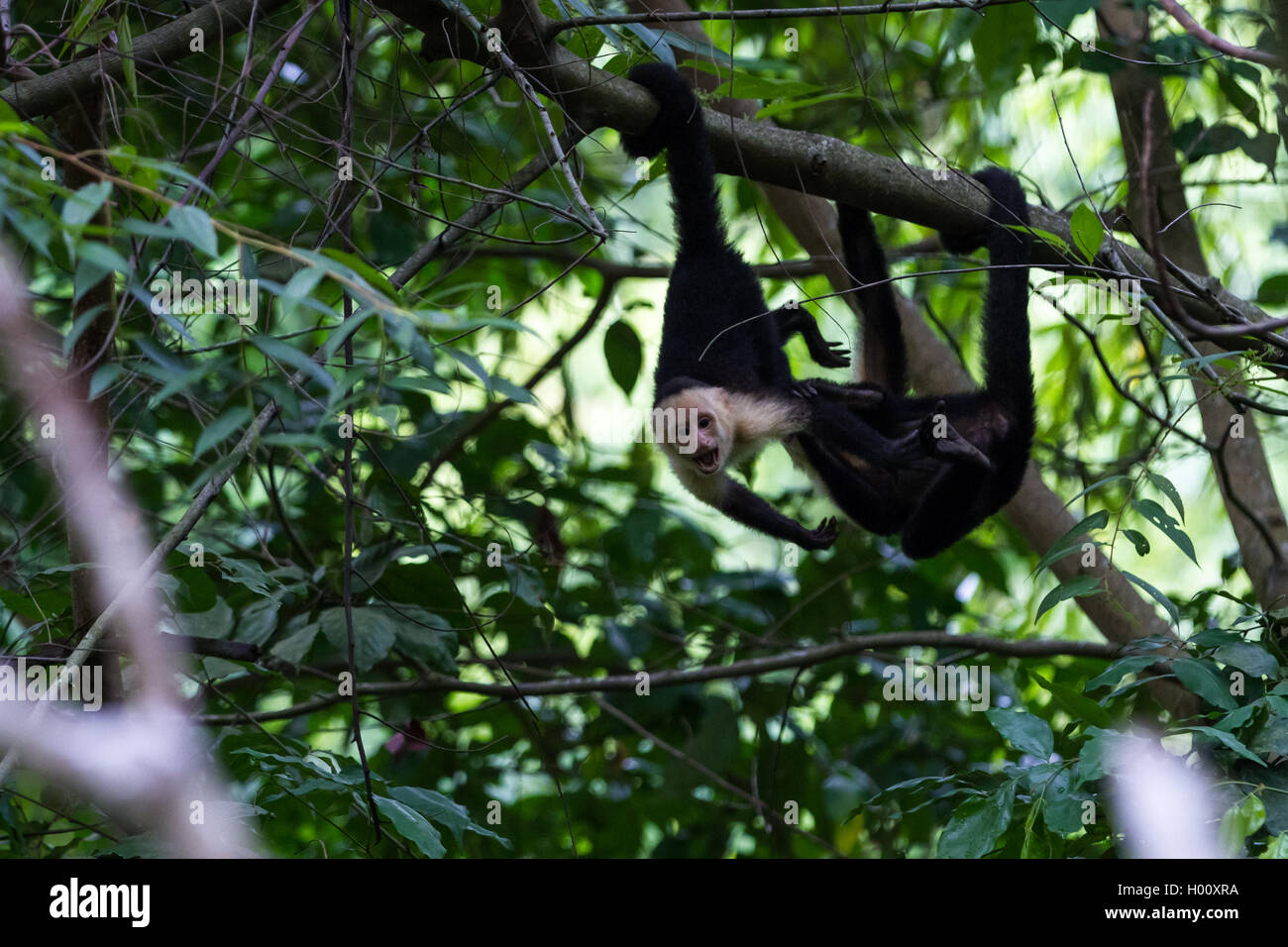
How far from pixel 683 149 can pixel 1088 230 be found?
975mm

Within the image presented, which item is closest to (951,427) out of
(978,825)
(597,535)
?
(978,825)

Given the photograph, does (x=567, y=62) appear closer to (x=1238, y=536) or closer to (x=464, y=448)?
(x=464, y=448)

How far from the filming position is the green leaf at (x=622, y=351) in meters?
3.53

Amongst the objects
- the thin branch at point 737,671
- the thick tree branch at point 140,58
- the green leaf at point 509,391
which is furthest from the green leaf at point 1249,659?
the thick tree branch at point 140,58

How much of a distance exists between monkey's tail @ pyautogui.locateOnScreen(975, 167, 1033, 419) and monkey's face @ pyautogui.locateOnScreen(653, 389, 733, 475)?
721mm

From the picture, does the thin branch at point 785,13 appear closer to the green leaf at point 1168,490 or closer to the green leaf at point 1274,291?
the green leaf at point 1168,490

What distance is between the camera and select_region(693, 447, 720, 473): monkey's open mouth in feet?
9.19

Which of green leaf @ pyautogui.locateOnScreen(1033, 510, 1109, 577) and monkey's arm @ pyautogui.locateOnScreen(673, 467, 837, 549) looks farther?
monkey's arm @ pyautogui.locateOnScreen(673, 467, 837, 549)

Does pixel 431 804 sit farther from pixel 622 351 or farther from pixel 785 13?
pixel 622 351

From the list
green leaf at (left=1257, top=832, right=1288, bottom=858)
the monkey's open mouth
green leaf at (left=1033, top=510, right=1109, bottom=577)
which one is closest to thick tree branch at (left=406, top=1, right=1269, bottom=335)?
green leaf at (left=1033, top=510, right=1109, bottom=577)

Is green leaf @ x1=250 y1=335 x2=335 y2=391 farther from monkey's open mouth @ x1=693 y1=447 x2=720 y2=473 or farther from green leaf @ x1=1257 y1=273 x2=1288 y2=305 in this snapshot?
green leaf @ x1=1257 y1=273 x2=1288 y2=305

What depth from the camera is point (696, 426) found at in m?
2.71

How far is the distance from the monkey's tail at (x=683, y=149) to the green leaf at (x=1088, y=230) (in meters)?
0.91
